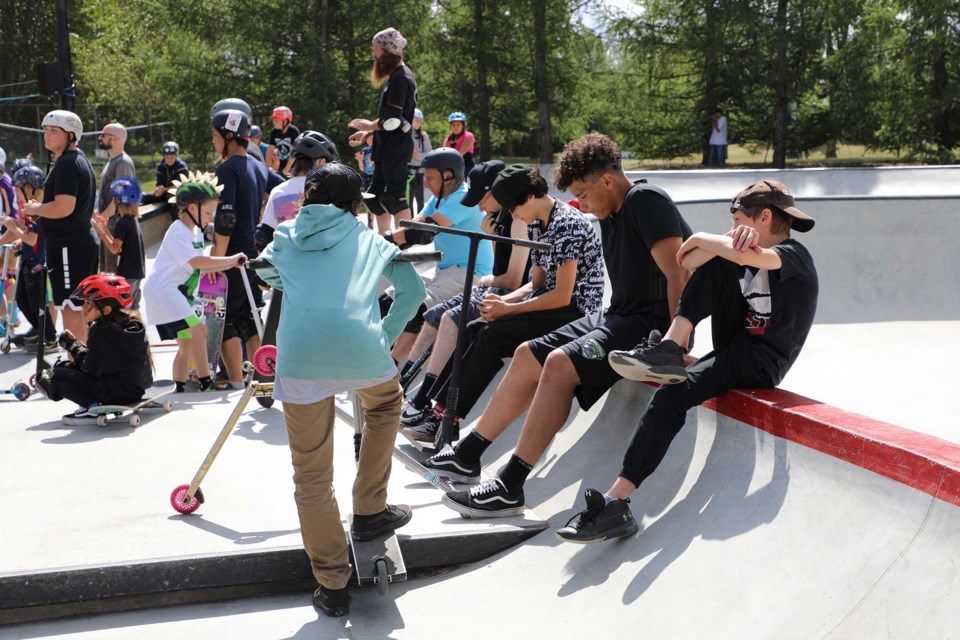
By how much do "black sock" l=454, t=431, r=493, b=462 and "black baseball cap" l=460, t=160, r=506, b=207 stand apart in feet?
6.01

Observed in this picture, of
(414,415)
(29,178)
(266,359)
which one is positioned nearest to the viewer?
(266,359)

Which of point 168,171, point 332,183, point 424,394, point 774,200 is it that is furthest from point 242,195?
point 168,171

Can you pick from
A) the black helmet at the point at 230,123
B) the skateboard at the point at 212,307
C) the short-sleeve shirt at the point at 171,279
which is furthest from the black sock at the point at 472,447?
the black helmet at the point at 230,123

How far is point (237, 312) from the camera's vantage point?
7402 mm

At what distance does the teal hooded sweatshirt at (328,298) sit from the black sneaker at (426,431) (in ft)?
6.25

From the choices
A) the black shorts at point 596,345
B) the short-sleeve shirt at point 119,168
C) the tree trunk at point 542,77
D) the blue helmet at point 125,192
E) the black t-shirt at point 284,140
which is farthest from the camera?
the tree trunk at point 542,77

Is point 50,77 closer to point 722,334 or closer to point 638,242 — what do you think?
point 638,242

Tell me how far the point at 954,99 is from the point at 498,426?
24.5m

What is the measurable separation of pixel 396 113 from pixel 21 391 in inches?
147

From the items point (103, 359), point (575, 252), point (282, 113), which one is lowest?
point (103, 359)

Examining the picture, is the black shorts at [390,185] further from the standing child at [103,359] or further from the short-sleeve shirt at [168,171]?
the short-sleeve shirt at [168,171]

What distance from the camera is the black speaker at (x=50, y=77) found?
47.6 ft

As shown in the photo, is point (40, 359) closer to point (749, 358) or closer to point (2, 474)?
point (2, 474)

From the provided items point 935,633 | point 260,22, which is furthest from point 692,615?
point 260,22
